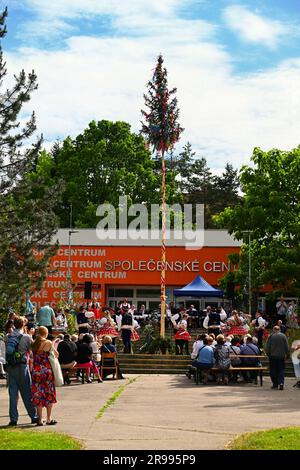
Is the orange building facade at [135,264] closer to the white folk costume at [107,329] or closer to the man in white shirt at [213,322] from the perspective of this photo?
the man in white shirt at [213,322]

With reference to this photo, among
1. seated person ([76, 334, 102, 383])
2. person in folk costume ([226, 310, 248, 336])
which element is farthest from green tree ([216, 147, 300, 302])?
seated person ([76, 334, 102, 383])

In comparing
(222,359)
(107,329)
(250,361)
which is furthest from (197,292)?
(222,359)

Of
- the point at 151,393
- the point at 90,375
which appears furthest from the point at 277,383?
the point at 90,375

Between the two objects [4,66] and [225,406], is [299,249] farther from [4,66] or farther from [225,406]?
[225,406]

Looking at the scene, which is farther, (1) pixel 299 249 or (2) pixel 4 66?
(1) pixel 299 249

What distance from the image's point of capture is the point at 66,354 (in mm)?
19734

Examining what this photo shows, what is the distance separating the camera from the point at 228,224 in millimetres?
40656

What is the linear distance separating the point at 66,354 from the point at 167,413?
626 cm

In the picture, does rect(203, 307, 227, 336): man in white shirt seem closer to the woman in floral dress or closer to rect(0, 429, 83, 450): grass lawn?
the woman in floral dress

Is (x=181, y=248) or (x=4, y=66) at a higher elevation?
(x=4, y=66)

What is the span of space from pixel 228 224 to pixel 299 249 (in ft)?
15.2

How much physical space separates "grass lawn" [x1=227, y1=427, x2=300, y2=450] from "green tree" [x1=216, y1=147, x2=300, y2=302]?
26.9 meters

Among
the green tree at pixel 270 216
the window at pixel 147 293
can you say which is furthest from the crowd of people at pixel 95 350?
the window at pixel 147 293

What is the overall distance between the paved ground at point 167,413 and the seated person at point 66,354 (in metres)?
0.50
